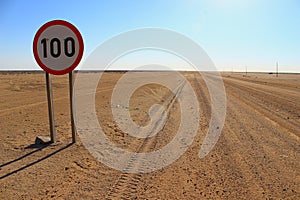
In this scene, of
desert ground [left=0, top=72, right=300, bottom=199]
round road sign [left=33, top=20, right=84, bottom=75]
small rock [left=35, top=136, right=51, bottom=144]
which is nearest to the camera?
desert ground [left=0, top=72, right=300, bottom=199]

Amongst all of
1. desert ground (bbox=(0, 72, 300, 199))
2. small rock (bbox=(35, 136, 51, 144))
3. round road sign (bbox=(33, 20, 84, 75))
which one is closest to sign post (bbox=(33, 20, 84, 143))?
round road sign (bbox=(33, 20, 84, 75))

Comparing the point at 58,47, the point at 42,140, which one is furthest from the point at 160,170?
the point at 58,47

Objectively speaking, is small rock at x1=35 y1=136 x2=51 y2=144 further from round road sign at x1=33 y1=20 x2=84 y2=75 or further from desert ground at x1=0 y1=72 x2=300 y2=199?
round road sign at x1=33 y1=20 x2=84 y2=75

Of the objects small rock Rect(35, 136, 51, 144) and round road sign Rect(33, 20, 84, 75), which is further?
small rock Rect(35, 136, 51, 144)

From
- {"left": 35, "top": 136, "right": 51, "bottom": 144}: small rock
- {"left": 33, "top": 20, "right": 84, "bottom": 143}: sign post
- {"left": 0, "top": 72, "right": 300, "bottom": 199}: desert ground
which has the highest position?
{"left": 33, "top": 20, "right": 84, "bottom": 143}: sign post

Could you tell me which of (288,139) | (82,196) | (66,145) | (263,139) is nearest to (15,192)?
(82,196)

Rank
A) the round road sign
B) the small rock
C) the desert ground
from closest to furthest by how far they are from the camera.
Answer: the desert ground, the round road sign, the small rock

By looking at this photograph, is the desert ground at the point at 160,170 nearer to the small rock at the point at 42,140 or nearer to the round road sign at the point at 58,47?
the small rock at the point at 42,140

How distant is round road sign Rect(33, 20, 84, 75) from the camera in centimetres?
450

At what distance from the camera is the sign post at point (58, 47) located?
14.8ft

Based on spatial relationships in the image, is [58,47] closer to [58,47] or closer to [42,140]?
[58,47]

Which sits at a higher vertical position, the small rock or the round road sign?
the round road sign

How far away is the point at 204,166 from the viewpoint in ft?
13.5

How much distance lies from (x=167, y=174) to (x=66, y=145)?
7.85 feet
